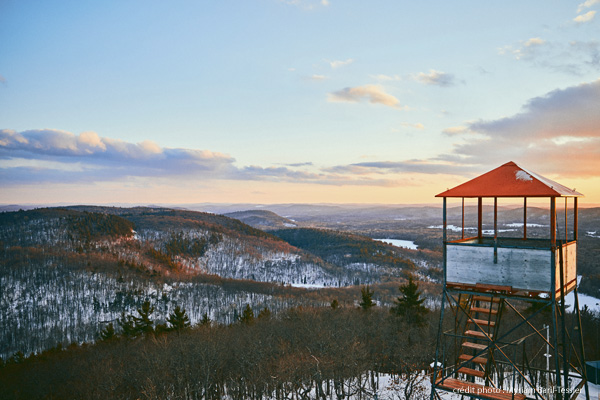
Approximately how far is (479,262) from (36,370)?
7055 centimetres

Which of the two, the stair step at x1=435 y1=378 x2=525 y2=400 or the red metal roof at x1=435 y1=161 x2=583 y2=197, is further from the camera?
the stair step at x1=435 y1=378 x2=525 y2=400

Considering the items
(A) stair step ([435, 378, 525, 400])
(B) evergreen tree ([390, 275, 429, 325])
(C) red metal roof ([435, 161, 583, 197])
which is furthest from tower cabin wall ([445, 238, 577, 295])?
(B) evergreen tree ([390, 275, 429, 325])

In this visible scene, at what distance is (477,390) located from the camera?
1519cm

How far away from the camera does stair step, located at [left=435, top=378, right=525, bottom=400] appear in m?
14.6

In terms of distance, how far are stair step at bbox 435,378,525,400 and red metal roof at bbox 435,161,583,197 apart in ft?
24.8

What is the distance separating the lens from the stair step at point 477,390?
1456 centimetres

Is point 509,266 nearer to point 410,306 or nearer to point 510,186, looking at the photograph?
point 510,186

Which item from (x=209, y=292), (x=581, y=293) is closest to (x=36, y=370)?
(x=209, y=292)

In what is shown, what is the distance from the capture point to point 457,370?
15.7m

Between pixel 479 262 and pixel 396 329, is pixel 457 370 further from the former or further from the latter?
pixel 396 329

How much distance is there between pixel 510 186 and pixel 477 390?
26.6ft

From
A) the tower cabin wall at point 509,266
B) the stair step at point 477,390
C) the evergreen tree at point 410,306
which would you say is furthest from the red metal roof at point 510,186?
the evergreen tree at point 410,306

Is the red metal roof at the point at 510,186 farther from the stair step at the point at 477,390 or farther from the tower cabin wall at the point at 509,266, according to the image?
the stair step at the point at 477,390

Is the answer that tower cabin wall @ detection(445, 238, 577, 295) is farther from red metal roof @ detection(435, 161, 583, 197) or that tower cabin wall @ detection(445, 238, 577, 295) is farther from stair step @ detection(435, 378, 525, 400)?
stair step @ detection(435, 378, 525, 400)
